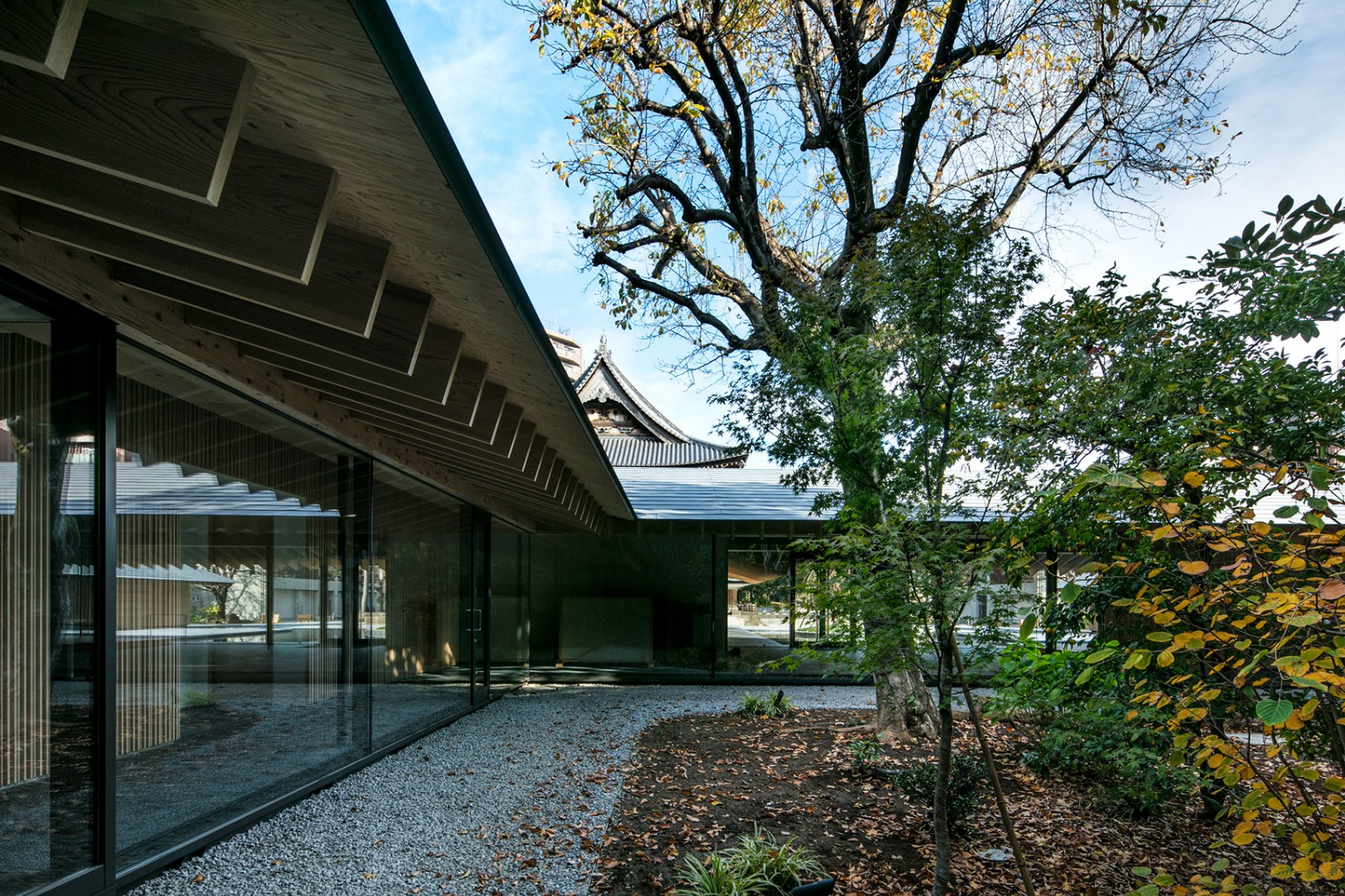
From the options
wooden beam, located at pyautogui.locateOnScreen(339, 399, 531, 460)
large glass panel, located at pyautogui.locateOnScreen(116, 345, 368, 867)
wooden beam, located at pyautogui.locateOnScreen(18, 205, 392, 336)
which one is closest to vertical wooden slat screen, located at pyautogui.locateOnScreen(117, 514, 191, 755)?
large glass panel, located at pyautogui.locateOnScreen(116, 345, 368, 867)

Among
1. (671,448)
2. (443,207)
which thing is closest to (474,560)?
(443,207)

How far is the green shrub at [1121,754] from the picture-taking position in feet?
14.2

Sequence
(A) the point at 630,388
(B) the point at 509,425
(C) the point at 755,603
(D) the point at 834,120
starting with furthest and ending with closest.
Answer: (A) the point at 630,388 → (C) the point at 755,603 → (D) the point at 834,120 → (B) the point at 509,425

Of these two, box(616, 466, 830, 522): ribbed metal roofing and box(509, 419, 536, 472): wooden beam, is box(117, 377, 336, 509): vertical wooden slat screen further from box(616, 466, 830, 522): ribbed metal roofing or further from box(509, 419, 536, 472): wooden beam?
box(616, 466, 830, 522): ribbed metal roofing

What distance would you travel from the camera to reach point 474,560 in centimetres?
944

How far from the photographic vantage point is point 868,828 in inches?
201

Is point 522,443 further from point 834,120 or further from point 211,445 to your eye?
point 834,120

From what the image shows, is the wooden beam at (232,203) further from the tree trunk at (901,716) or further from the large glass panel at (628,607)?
the large glass panel at (628,607)

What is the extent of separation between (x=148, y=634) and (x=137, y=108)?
2599 millimetres

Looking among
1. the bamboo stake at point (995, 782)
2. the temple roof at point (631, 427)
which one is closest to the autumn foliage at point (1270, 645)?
the bamboo stake at point (995, 782)

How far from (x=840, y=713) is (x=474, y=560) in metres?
4.45

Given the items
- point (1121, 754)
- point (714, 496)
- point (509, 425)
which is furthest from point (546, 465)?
point (714, 496)

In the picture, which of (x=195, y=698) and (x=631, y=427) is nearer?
(x=195, y=698)

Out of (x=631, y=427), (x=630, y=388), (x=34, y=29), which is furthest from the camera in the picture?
(x=631, y=427)
